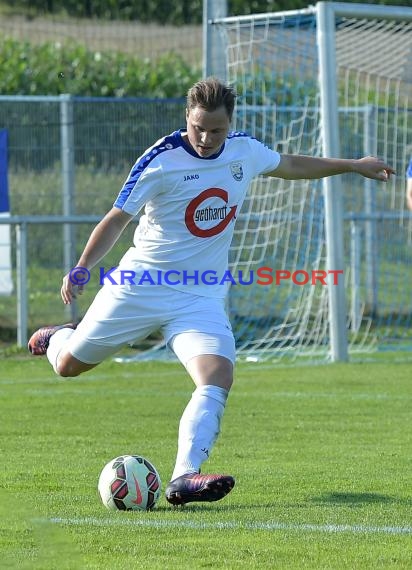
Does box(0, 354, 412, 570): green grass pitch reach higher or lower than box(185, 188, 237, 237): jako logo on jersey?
lower

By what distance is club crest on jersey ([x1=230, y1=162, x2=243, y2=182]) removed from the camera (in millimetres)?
6793

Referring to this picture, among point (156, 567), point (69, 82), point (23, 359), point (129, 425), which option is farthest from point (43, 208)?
point (156, 567)

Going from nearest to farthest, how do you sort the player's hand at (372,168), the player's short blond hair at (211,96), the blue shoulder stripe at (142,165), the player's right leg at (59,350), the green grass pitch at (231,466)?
the green grass pitch at (231,466), the player's short blond hair at (211,96), the blue shoulder stripe at (142,165), the player's hand at (372,168), the player's right leg at (59,350)

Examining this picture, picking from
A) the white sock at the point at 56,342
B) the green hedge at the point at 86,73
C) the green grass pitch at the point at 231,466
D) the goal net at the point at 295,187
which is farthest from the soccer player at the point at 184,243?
the green hedge at the point at 86,73

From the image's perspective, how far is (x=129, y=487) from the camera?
606 cm

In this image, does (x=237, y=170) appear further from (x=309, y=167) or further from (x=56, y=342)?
(x=56, y=342)

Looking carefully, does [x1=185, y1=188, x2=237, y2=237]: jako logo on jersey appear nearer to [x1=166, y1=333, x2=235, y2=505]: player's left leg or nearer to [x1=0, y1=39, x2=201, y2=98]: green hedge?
[x1=166, y1=333, x2=235, y2=505]: player's left leg

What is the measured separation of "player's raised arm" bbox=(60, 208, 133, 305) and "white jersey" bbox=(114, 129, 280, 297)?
63 mm

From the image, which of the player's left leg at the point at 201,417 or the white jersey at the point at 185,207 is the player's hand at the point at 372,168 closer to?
the white jersey at the point at 185,207

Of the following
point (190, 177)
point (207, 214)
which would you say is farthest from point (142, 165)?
point (207, 214)

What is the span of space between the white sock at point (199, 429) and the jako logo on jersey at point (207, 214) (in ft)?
2.79

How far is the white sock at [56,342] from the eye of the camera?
7.38 m

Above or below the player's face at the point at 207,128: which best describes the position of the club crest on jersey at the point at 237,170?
below
